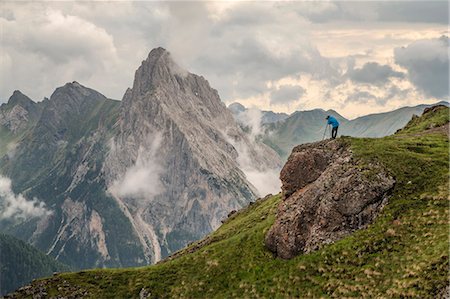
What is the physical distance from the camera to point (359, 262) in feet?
174

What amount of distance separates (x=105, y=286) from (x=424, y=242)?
52087 mm

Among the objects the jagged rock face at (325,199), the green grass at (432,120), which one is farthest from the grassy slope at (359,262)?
the green grass at (432,120)

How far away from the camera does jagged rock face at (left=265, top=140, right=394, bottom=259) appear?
61125 millimetres

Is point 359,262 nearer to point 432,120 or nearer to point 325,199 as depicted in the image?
point 325,199

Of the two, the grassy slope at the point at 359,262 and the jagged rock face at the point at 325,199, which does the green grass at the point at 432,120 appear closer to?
the grassy slope at the point at 359,262

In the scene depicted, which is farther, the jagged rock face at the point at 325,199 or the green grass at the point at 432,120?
the green grass at the point at 432,120

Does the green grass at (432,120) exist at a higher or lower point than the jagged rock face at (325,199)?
higher

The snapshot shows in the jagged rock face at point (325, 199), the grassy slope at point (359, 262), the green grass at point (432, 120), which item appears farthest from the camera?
the green grass at point (432, 120)

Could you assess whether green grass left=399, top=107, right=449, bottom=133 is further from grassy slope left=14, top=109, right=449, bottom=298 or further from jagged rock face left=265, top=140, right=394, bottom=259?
jagged rock face left=265, top=140, right=394, bottom=259

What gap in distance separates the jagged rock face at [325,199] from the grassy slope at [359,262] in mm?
1902

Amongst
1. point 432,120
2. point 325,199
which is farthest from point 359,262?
point 432,120

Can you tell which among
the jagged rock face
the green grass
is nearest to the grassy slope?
the jagged rock face

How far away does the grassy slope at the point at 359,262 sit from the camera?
48094 mm

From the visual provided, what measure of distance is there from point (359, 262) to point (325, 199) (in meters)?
12.9
